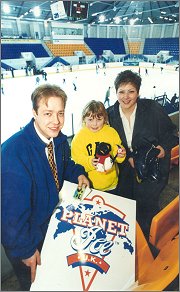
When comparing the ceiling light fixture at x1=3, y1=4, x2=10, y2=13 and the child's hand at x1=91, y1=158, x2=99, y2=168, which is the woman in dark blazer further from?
the ceiling light fixture at x1=3, y1=4, x2=10, y2=13

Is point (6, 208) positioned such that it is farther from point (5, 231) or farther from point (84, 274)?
point (84, 274)

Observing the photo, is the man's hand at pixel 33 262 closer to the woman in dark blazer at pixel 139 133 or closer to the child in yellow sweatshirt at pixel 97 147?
the child in yellow sweatshirt at pixel 97 147

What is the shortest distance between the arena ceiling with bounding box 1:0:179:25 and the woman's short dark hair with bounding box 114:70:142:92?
29 centimetres

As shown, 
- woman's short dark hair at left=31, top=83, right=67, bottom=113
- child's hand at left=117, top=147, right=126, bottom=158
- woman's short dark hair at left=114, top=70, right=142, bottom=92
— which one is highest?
woman's short dark hair at left=114, top=70, right=142, bottom=92

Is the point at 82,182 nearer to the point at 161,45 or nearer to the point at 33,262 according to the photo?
the point at 33,262

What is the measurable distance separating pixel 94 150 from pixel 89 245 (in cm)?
45

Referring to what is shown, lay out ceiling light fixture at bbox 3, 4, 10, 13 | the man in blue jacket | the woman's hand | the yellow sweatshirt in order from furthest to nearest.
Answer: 1. the woman's hand
2. the yellow sweatshirt
3. ceiling light fixture at bbox 3, 4, 10, 13
4. the man in blue jacket

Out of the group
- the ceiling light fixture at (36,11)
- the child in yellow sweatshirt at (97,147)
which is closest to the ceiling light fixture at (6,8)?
the ceiling light fixture at (36,11)

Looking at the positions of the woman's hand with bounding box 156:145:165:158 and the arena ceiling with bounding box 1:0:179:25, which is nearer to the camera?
the arena ceiling with bounding box 1:0:179:25

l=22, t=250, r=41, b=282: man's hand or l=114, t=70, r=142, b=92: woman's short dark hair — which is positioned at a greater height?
l=114, t=70, r=142, b=92: woman's short dark hair

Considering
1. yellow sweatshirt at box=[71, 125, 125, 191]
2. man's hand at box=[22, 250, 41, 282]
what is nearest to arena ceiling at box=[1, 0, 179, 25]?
yellow sweatshirt at box=[71, 125, 125, 191]

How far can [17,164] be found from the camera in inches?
34.2

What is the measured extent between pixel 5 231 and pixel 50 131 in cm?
47

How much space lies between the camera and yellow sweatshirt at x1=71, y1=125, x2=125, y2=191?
114 cm
